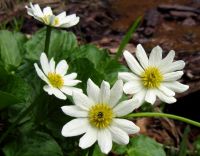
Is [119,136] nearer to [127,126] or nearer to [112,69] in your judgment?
[127,126]

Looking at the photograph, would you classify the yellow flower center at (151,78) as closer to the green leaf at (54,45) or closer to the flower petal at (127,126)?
the flower petal at (127,126)

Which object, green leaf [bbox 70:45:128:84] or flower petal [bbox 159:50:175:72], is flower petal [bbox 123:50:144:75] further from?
green leaf [bbox 70:45:128:84]

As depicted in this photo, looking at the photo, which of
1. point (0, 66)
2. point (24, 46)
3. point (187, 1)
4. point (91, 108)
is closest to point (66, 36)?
point (24, 46)

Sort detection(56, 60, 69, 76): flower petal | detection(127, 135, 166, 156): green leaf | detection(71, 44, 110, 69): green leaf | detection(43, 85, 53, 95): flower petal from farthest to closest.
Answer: detection(71, 44, 110, 69): green leaf < detection(127, 135, 166, 156): green leaf < detection(56, 60, 69, 76): flower petal < detection(43, 85, 53, 95): flower petal

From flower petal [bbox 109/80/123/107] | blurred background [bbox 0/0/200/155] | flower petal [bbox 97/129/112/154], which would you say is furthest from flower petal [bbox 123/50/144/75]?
blurred background [bbox 0/0/200/155]

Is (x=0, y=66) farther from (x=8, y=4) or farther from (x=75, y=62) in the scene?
(x=8, y=4)

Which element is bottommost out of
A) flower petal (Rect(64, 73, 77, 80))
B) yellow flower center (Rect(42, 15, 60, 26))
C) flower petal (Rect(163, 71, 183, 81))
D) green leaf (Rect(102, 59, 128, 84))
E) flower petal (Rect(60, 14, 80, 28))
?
green leaf (Rect(102, 59, 128, 84))

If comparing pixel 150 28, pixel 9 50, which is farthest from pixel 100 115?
pixel 150 28
